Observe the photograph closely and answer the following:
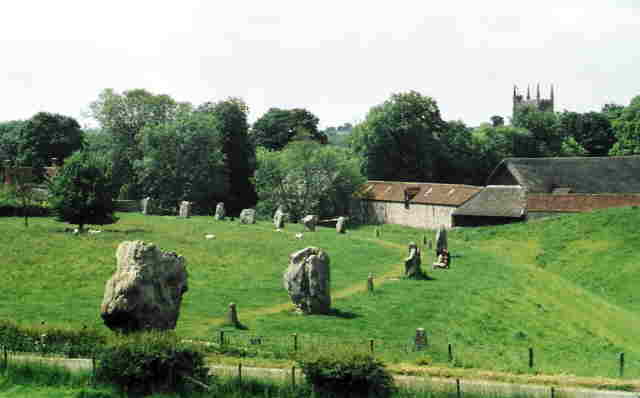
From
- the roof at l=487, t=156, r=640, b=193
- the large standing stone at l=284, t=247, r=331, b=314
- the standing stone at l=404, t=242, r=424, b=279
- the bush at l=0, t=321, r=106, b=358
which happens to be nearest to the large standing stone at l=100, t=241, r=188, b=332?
the bush at l=0, t=321, r=106, b=358

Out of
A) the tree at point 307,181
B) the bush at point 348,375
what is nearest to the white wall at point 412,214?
the tree at point 307,181

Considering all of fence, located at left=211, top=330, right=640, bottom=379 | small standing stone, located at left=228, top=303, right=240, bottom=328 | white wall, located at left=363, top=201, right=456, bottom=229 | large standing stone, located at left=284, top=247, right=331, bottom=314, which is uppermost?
white wall, located at left=363, top=201, right=456, bottom=229

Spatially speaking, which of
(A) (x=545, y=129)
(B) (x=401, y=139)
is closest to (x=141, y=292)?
(B) (x=401, y=139)

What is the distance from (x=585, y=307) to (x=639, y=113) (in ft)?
222

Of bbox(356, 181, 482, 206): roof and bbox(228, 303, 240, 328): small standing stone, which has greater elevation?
bbox(356, 181, 482, 206): roof

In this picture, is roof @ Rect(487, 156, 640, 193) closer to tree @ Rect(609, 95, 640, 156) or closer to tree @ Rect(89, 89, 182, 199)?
tree @ Rect(609, 95, 640, 156)

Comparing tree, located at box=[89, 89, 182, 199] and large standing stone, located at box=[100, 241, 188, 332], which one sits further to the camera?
tree, located at box=[89, 89, 182, 199]

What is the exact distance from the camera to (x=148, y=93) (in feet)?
286

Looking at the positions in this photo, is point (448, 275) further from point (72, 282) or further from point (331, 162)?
point (331, 162)

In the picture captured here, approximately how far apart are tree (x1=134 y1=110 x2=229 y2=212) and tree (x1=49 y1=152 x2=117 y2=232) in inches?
924

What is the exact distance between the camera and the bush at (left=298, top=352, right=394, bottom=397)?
18.4 m

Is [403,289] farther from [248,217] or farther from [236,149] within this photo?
[236,149]

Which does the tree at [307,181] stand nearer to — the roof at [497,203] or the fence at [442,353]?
the roof at [497,203]

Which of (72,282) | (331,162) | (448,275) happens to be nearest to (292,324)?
(72,282)
